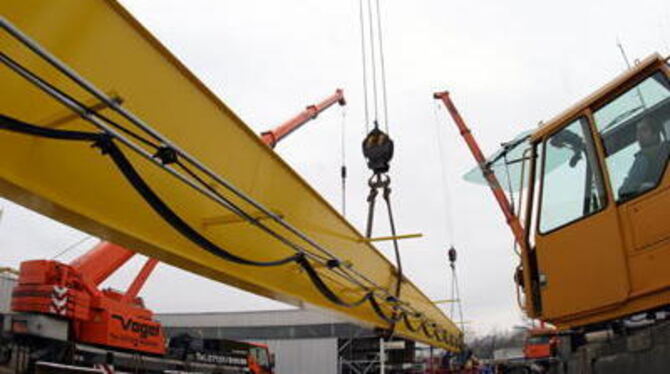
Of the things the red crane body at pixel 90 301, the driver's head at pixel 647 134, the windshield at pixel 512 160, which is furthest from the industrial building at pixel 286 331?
the driver's head at pixel 647 134

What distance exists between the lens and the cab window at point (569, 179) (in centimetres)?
367

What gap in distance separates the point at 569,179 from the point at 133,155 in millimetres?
2816

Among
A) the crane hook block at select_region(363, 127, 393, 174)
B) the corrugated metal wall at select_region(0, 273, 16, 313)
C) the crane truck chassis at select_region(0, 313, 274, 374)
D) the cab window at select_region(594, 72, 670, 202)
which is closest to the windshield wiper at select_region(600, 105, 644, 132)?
the cab window at select_region(594, 72, 670, 202)

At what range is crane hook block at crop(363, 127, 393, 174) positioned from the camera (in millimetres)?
→ 6301

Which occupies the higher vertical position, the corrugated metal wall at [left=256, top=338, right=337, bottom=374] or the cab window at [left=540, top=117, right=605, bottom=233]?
the cab window at [left=540, top=117, right=605, bottom=233]

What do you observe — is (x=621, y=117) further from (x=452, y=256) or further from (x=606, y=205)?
(x=452, y=256)

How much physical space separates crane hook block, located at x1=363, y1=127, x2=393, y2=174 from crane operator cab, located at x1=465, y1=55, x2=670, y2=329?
2209 mm

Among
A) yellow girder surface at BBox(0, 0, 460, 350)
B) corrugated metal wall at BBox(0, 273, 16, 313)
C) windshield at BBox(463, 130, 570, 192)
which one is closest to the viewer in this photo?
yellow girder surface at BBox(0, 0, 460, 350)

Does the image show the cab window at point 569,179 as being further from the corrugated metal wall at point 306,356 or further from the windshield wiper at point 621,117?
the corrugated metal wall at point 306,356

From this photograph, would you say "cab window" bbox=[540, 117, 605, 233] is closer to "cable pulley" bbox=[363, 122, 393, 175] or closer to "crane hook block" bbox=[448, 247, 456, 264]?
"cable pulley" bbox=[363, 122, 393, 175]

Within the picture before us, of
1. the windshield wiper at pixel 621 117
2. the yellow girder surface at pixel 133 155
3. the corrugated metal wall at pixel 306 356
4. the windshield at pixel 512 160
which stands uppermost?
the windshield at pixel 512 160

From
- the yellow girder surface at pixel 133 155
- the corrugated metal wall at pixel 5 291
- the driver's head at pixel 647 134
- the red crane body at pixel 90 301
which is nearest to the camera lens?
the yellow girder surface at pixel 133 155

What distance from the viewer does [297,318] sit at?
3716 cm

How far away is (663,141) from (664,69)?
417 millimetres
